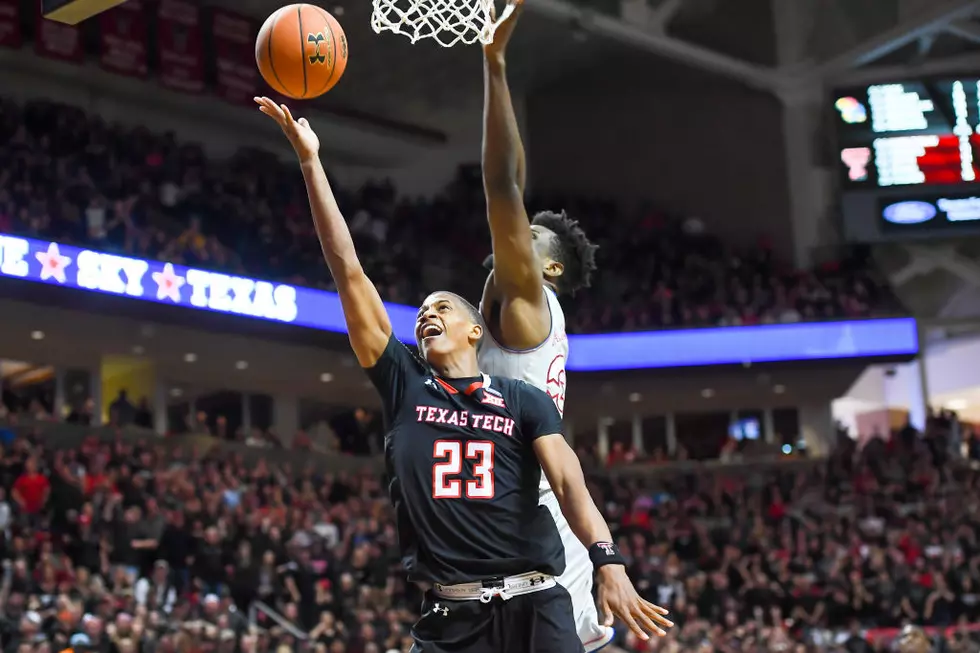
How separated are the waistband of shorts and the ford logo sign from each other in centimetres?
1968

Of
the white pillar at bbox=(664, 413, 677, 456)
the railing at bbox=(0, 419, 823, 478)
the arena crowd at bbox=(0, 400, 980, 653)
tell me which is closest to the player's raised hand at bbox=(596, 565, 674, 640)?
the arena crowd at bbox=(0, 400, 980, 653)

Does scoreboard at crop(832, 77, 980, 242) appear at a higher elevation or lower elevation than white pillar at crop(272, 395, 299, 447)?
higher

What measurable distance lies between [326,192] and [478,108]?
2385 centimetres

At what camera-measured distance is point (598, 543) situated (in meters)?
3.90

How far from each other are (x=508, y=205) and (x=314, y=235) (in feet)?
57.8

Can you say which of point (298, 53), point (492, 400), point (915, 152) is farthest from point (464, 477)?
point (915, 152)

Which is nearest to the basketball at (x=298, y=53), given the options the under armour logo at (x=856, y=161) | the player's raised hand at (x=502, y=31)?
the player's raised hand at (x=502, y=31)

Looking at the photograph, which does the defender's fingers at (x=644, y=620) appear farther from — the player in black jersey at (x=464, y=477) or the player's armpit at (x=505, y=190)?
the player's armpit at (x=505, y=190)

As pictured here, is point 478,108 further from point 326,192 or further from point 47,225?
point 326,192

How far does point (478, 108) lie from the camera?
91.0ft

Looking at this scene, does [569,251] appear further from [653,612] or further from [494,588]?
[653,612]

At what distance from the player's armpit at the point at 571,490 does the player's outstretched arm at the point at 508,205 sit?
2.24ft

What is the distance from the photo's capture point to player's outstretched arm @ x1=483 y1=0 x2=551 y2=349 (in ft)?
14.6

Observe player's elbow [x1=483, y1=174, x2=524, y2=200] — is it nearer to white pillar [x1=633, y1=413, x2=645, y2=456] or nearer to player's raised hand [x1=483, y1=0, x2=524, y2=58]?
player's raised hand [x1=483, y1=0, x2=524, y2=58]
